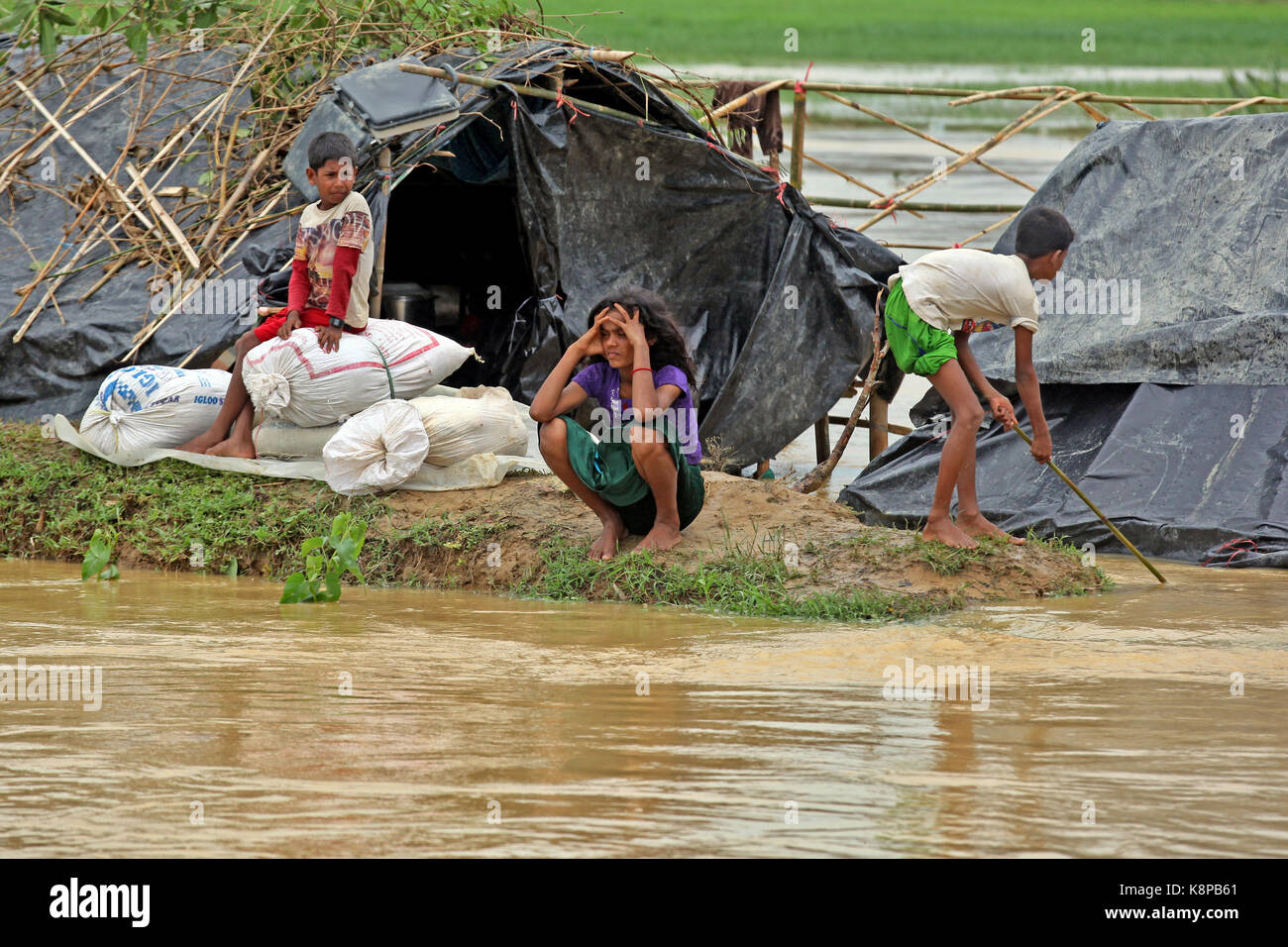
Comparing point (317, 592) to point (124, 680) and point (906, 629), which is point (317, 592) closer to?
point (124, 680)

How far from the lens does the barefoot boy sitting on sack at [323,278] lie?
613cm

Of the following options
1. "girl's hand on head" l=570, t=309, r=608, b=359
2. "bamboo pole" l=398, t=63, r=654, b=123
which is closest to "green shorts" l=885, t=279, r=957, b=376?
"girl's hand on head" l=570, t=309, r=608, b=359

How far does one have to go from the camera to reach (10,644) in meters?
4.68

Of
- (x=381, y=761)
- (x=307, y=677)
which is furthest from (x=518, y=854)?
(x=307, y=677)

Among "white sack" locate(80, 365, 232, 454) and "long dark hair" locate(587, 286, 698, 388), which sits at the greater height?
"long dark hair" locate(587, 286, 698, 388)

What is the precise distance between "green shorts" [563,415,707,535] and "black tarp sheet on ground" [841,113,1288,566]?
1.76 m

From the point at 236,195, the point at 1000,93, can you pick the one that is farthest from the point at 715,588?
the point at 1000,93

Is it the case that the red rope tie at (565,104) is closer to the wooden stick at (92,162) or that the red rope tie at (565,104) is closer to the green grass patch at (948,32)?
the wooden stick at (92,162)

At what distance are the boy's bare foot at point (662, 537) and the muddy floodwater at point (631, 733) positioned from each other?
314mm

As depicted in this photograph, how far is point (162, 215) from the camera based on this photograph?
7.59 meters

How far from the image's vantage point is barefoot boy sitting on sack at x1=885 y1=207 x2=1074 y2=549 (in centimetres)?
561

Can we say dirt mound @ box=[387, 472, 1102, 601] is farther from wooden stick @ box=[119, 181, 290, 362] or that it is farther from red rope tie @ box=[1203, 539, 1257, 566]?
wooden stick @ box=[119, 181, 290, 362]

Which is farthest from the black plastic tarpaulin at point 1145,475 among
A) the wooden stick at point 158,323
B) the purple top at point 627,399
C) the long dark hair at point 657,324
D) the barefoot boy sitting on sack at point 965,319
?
the wooden stick at point 158,323

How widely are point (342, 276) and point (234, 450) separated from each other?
862 mm
